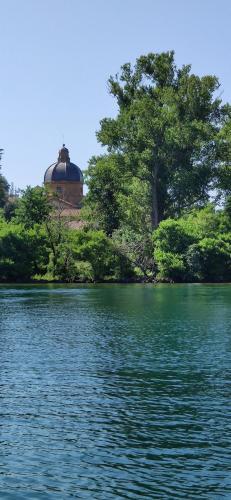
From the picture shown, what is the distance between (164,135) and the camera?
8162 cm

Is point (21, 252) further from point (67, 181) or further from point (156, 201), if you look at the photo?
point (67, 181)

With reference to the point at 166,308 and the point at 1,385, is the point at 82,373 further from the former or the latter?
the point at 166,308

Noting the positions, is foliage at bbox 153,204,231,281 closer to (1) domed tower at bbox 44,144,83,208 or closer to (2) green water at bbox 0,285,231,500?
(2) green water at bbox 0,285,231,500

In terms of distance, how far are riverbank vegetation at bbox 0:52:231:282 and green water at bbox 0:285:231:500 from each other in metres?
45.3

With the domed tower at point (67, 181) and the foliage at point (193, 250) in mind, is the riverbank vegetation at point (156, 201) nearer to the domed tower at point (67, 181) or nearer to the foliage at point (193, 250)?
the foliage at point (193, 250)

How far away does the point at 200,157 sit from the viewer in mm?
84375

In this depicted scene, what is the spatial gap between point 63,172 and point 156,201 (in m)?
75.7

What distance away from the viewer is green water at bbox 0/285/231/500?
12.8m

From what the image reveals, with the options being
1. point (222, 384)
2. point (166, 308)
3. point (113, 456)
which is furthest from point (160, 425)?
point (166, 308)

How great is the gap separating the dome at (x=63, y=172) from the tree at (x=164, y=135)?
223ft

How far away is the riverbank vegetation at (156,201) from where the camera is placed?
82.2 m

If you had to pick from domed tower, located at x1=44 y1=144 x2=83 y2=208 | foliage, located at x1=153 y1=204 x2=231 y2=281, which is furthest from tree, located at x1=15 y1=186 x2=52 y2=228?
domed tower, located at x1=44 y1=144 x2=83 y2=208

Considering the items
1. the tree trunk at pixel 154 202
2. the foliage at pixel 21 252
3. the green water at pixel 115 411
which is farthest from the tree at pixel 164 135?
the green water at pixel 115 411

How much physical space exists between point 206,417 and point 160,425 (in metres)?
1.36
